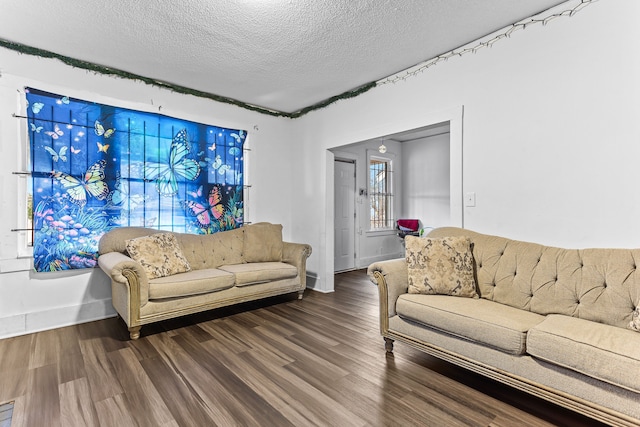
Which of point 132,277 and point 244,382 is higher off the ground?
point 132,277

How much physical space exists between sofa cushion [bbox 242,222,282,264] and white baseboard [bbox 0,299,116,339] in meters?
1.61

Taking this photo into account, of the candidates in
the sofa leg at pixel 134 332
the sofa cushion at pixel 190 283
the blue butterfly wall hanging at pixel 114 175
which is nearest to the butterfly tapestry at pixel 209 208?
the blue butterfly wall hanging at pixel 114 175

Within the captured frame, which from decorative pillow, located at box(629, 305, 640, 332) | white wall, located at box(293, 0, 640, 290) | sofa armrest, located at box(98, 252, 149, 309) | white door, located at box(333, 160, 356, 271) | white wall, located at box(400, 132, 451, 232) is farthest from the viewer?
white wall, located at box(400, 132, 451, 232)

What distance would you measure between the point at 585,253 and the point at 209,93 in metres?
4.30

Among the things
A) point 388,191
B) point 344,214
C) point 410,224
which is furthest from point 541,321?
point 388,191

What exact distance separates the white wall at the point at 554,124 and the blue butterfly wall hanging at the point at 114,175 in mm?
2675

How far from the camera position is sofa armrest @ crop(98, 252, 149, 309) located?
105 inches

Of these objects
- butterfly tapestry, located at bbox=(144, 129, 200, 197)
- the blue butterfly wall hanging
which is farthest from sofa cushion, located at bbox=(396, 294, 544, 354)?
butterfly tapestry, located at bbox=(144, 129, 200, 197)

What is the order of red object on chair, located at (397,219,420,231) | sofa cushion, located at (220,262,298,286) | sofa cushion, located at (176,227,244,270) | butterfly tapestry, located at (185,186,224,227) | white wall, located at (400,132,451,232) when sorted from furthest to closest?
red object on chair, located at (397,219,420,231) < white wall, located at (400,132,451,232) < butterfly tapestry, located at (185,186,224,227) < sofa cushion, located at (176,227,244,270) < sofa cushion, located at (220,262,298,286)

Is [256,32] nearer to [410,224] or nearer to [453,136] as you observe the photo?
[453,136]

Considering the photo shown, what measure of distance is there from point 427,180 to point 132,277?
544 centimetres

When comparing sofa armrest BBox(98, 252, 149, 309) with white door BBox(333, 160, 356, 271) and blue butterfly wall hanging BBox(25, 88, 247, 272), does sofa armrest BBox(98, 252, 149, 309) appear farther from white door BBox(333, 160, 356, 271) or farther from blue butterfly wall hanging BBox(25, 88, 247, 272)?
white door BBox(333, 160, 356, 271)

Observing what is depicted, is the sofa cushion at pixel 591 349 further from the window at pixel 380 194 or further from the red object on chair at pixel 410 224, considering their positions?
the window at pixel 380 194

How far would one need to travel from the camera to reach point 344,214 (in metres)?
5.85
